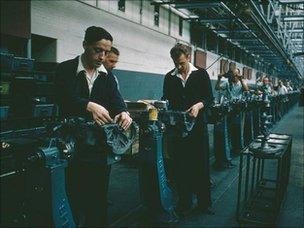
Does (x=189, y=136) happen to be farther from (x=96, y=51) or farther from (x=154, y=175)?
(x=96, y=51)

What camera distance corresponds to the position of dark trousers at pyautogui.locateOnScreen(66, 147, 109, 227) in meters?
2.25

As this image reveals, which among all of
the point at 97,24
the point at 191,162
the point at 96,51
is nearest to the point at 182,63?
the point at 191,162

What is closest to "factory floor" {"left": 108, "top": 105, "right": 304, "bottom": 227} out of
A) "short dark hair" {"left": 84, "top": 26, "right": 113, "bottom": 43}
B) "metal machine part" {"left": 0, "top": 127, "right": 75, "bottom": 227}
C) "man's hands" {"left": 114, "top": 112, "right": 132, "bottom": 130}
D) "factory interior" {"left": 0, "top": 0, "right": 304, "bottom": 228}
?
"factory interior" {"left": 0, "top": 0, "right": 304, "bottom": 228}

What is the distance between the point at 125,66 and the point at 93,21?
152 cm

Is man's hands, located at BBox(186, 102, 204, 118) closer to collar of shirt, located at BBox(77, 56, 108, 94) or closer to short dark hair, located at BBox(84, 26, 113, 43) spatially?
collar of shirt, located at BBox(77, 56, 108, 94)

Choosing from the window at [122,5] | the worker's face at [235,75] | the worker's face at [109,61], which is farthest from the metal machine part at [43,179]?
the window at [122,5]

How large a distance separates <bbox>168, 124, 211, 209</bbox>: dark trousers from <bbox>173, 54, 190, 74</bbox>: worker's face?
0.54m

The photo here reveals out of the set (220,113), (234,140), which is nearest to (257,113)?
(234,140)

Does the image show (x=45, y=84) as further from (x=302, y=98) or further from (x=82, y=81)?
(x=302, y=98)

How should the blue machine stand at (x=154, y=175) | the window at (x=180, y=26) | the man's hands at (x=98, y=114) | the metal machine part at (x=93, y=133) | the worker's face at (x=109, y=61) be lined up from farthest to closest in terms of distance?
the window at (x=180, y=26)
the worker's face at (x=109, y=61)
the blue machine stand at (x=154, y=175)
the man's hands at (x=98, y=114)
the metal machine part at (x=93, y=133)

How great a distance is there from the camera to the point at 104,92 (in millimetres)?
2340

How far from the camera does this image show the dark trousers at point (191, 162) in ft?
11.1

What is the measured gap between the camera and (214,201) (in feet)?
13.1

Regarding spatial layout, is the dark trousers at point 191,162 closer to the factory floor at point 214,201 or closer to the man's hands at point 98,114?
the factory floor at point 214,201
